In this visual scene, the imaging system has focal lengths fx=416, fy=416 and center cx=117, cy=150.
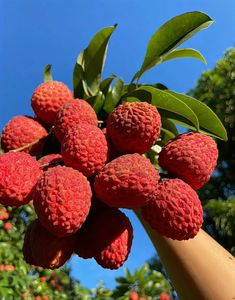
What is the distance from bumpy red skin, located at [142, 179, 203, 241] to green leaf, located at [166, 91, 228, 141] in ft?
0.56

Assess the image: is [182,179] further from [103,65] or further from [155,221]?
[103,65]

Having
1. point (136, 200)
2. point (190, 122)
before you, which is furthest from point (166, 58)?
point (136, 200)

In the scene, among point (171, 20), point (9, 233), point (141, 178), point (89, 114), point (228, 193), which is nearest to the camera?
point (141, 178)

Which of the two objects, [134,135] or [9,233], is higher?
[134,135]

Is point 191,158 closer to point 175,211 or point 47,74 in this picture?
point 175,211

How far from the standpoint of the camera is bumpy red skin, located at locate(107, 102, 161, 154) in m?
0.76

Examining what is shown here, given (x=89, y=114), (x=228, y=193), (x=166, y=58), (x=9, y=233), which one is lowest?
(x=228, y=193)

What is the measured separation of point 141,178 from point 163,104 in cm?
21

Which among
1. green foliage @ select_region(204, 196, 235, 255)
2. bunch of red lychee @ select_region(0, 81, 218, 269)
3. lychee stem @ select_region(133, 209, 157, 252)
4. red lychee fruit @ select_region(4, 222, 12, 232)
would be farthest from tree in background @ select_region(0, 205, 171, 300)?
green foliage @ select_region(204, 196, 235, 255)

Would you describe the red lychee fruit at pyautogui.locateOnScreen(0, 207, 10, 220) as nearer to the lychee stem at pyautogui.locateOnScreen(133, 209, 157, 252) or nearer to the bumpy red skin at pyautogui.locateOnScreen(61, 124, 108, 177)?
the lychee stem at pyautogui.locateOnScreen(133, 209, 157, 252)

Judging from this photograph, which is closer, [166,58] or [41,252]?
[41,252]

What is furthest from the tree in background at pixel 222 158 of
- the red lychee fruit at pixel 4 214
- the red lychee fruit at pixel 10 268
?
the red lychee fruit at pixel 10 268

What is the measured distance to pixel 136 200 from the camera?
28.2 inches

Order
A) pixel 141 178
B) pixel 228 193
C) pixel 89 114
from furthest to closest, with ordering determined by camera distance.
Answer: pixel 228 193 → pixel 89 114 → pixel 141 178
